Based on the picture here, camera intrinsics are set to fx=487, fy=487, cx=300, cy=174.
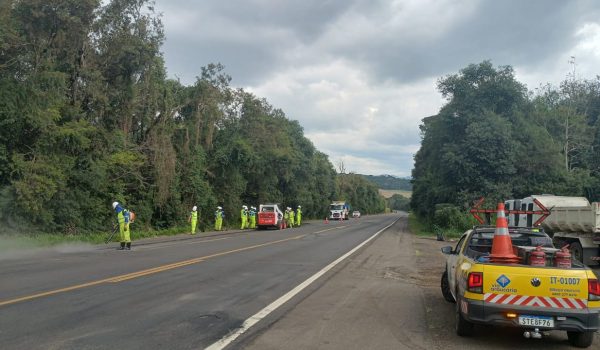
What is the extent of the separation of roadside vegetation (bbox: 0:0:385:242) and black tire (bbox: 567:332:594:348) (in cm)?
2019

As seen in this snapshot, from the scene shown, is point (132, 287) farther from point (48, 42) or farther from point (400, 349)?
point (48, 42)

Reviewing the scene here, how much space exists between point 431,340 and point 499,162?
1265 inches

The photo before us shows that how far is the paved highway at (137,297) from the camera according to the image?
20.1 ft

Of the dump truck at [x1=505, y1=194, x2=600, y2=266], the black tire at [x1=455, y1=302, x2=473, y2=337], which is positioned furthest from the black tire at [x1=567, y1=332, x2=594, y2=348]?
the dump truck at [x1=505, y1=194, x2=600, y2=266]

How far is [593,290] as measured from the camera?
594 cm

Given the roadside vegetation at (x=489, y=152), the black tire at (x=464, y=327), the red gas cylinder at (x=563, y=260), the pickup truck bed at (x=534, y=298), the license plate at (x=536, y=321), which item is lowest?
the black tire at (x=464, y=327)

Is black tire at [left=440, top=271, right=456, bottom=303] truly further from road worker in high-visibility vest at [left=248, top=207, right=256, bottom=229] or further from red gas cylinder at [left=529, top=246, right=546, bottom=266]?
road worker in high-visibility vest at [left=248, top=207, right=256, bottom=229]

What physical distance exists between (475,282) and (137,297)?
18.7 ft

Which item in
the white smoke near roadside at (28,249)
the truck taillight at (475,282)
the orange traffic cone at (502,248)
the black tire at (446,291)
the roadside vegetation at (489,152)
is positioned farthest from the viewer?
the roadside vegetation at (489,152)

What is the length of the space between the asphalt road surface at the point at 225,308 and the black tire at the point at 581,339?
0.30 m

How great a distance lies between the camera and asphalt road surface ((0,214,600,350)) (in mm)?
6156

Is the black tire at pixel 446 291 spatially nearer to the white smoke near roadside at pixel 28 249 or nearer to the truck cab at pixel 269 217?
the white smoke near roadside at pixel 28 249

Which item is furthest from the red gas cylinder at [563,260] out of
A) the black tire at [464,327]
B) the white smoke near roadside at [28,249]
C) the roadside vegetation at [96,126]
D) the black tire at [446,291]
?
the roadside vegetation at [96,126]

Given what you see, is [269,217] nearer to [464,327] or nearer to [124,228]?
[124,228]
